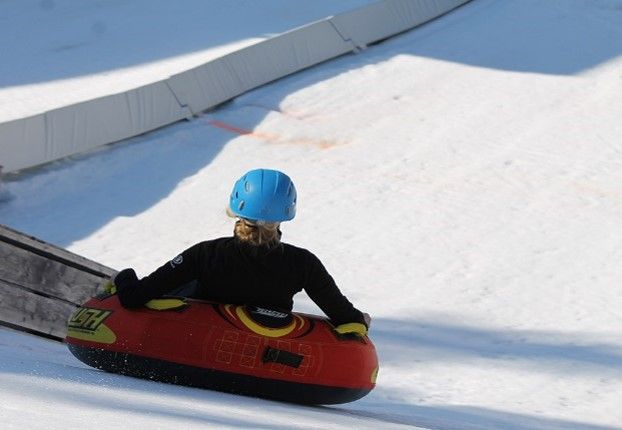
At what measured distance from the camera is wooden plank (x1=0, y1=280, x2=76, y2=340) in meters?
5.98

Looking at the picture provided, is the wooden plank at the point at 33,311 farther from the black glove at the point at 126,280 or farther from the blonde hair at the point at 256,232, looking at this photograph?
the blonde hair at the point at 256,232

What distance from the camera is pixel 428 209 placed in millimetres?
8758

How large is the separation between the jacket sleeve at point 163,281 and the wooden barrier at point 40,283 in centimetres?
140

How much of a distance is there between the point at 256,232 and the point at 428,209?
14.1 feet

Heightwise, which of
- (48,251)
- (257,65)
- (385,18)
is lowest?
(48,251)

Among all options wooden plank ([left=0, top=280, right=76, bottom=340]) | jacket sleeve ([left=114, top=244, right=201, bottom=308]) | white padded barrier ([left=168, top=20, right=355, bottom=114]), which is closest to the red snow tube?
jacket sleeve ([left=114, top=244, right=201, bottom=308])

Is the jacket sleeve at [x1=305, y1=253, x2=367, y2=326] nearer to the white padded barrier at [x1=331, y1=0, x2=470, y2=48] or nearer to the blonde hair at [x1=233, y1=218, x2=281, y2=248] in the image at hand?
the blonde hair at [x1=233, y1=218, x2=281, y2=248]

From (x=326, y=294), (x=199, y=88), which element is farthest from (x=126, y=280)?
(x=199, y=88)

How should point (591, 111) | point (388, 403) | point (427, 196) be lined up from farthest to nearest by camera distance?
point (591, 111)
point (427, 196)
point (388, 403)

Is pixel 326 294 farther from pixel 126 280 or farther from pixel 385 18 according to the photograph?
pixel 385 18

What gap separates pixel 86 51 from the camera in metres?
11.8

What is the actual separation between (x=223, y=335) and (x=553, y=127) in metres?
5.84

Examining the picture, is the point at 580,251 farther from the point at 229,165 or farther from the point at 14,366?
the point at 14,366

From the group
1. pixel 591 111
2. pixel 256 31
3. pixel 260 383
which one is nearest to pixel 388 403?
pixel 260 383
